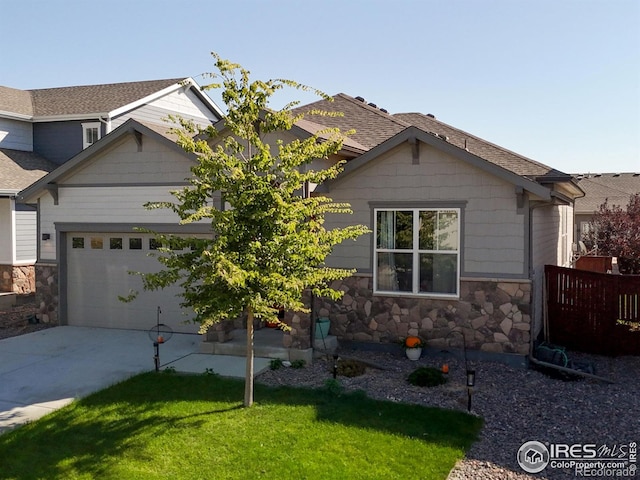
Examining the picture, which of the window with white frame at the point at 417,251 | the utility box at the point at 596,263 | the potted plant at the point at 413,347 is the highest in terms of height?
the window with white frame at the point at 417,251

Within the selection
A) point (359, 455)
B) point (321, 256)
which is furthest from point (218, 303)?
point (359, 455)

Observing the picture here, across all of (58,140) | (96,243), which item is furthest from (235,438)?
(58,140)

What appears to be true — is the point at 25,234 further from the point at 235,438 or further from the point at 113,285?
the point at 235,438

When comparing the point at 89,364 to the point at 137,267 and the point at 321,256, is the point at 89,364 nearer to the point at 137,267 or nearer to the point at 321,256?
the point at 137,267

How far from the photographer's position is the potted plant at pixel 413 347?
10062 mm

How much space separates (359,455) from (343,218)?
5.52 m

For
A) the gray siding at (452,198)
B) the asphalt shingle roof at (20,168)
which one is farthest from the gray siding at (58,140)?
the gray siding at (452,198)

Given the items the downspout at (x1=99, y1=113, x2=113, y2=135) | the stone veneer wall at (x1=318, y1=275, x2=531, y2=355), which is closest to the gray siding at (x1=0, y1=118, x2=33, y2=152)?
the downspout at (x1=99, y1=113, x2=113, y2=135)

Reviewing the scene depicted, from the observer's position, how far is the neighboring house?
28797 mm

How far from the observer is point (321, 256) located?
7.33 meters

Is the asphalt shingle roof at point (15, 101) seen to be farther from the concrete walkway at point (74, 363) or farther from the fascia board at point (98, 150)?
the concrete walkway at point (74, 363)

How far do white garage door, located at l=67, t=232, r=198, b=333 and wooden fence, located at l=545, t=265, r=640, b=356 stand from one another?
25.6 feet

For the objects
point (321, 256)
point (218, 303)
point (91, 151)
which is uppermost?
point (91, 151)

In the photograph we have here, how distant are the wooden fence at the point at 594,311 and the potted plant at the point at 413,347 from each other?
11.1 feet
